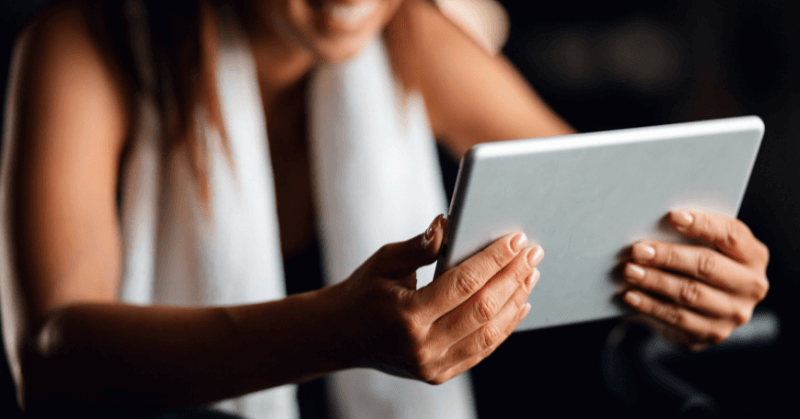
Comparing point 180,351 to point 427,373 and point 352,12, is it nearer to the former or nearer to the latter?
point 427,373

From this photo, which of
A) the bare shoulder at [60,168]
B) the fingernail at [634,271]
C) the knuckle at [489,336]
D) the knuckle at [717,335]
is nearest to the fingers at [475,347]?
the knuckle at [489,336]

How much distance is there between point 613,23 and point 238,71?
1.52 m

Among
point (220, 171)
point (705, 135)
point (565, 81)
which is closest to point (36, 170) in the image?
point (220, 171)

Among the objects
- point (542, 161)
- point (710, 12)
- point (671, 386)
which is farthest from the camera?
point (710, 12)

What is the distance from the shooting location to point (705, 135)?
465 millimetres

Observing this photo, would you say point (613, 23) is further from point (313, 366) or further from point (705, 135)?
point (313, 366)

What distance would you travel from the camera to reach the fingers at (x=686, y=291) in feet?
1.78

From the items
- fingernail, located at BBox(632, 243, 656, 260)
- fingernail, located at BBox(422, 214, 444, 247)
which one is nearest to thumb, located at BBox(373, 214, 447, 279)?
fingernail, located at BBox(422, 214, 444, 247)

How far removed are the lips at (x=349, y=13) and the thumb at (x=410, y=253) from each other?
1.09 ft

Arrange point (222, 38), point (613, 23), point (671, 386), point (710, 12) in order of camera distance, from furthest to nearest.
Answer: point (613, 23)
point (710, 12)
point (222, 38)
point (671, 386)

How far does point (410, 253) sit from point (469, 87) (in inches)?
20.8

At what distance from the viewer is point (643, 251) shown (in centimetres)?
53

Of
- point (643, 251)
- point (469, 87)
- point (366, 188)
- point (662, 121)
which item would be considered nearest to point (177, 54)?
point (366, 188)

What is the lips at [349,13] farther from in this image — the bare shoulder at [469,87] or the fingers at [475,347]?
the fingers at [475,347]
